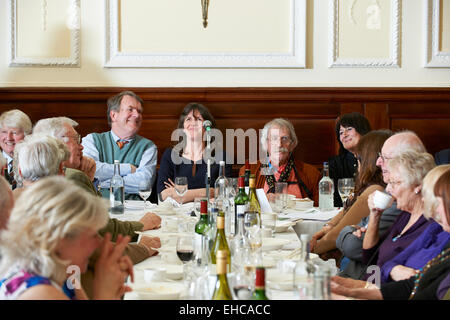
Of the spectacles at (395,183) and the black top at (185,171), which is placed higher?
the spectacles at (395,183)

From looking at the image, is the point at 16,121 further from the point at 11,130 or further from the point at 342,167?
the point at 342,167

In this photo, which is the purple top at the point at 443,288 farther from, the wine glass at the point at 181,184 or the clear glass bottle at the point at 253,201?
the wine glass at the point at 181,184

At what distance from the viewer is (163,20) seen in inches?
220

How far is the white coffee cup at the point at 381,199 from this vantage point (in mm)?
2555

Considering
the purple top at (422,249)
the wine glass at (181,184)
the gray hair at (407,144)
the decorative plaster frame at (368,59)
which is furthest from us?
the decorative plaster frame at (368,59)

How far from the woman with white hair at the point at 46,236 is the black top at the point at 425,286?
108cm

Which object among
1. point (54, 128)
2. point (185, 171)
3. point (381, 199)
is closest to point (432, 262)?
point (381, 199)

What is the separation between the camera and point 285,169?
4.72m

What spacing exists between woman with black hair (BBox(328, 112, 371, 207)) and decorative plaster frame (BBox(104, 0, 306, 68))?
0.69 meters

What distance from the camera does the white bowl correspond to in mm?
1872

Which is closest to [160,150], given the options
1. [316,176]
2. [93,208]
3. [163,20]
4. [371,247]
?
[163,20]

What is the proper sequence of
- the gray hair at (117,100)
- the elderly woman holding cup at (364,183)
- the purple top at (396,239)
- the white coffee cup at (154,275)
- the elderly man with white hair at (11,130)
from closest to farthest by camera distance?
the white coffee cup at (154,275) → the purple top at (396,239) → the elderly woman holding cup at (364,183) → the elderly man with white hair at (11,130) → the gray hair at (117,100)

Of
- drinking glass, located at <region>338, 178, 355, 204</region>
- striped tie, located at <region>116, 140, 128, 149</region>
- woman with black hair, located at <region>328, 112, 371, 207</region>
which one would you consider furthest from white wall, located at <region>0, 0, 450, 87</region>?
drinking glass, located at <region>338, 178, 355, 204</region>

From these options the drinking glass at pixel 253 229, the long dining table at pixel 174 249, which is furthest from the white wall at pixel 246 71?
the drinking glass at pixel 253 229
